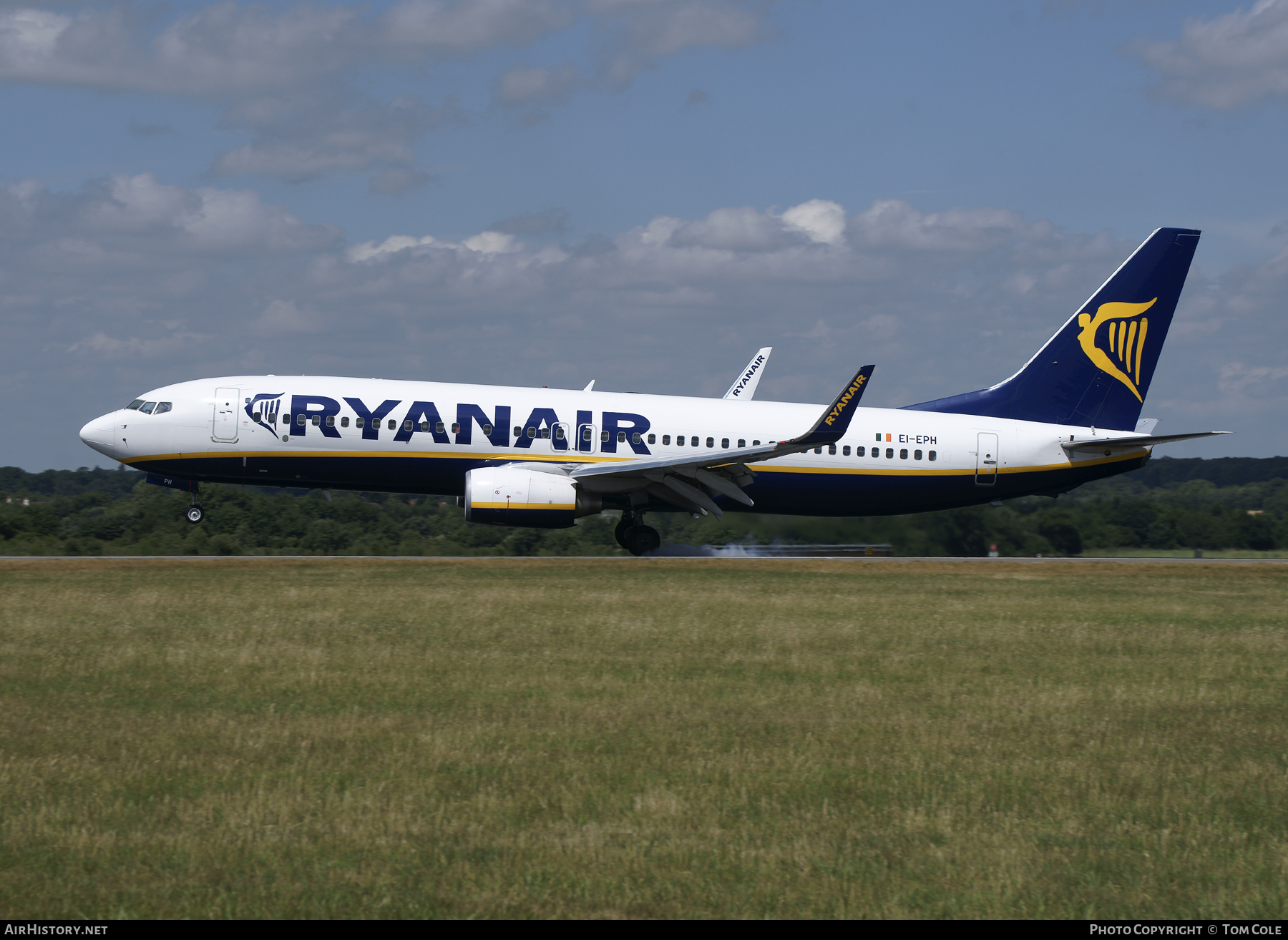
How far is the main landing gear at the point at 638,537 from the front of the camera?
29266 millimetres

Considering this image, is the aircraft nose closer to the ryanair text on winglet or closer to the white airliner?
the white airliner

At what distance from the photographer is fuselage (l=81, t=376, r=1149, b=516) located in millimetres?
27359

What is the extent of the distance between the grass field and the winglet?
320 inches

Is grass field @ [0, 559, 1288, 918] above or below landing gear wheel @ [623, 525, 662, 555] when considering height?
below

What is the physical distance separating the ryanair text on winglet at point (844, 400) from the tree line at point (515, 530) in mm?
5229

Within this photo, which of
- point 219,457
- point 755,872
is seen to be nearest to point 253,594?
point 219,457

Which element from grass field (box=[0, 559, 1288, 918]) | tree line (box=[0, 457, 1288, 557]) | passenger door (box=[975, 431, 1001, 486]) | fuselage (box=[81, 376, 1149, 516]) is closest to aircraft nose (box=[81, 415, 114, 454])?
fuselage (box=[81, 376, 1149, 516])

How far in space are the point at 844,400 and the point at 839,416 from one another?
391 mm

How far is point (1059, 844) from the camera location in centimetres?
741

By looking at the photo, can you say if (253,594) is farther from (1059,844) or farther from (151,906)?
(1059,844)

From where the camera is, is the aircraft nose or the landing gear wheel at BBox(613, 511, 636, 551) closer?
the aircraft nose

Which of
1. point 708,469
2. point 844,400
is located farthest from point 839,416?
point 708,469

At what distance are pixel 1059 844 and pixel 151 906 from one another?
531 centimetres

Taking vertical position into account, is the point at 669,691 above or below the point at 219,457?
below
